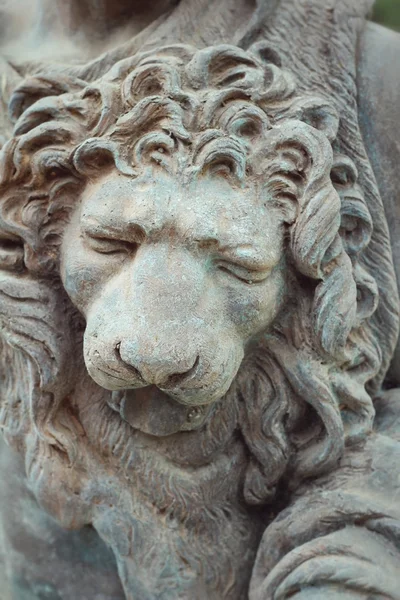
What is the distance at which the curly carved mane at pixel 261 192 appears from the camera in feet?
2.91

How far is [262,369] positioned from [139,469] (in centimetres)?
21

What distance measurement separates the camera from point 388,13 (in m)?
1.21

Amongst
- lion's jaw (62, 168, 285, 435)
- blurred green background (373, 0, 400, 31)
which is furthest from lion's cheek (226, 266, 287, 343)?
blurred green background (373, 0, 400, 31)

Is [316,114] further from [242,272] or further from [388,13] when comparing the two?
[388,13]

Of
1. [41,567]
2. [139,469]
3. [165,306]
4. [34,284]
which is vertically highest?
[165,306]

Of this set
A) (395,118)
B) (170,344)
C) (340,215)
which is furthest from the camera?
(395,118)

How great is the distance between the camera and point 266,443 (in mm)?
1000

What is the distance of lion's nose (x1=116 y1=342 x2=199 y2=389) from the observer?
0.81 meters

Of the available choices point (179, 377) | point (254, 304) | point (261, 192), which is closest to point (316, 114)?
point (261, 192)

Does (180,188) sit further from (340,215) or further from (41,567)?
(41,567)

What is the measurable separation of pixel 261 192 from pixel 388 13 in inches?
20.3

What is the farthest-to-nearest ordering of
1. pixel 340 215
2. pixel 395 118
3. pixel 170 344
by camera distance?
pixel 395 118 < pixel 340 215 < pixel 170 344

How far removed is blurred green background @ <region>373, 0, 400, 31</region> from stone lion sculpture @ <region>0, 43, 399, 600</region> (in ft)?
0.94

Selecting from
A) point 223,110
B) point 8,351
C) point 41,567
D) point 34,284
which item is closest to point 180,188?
point 223,110
